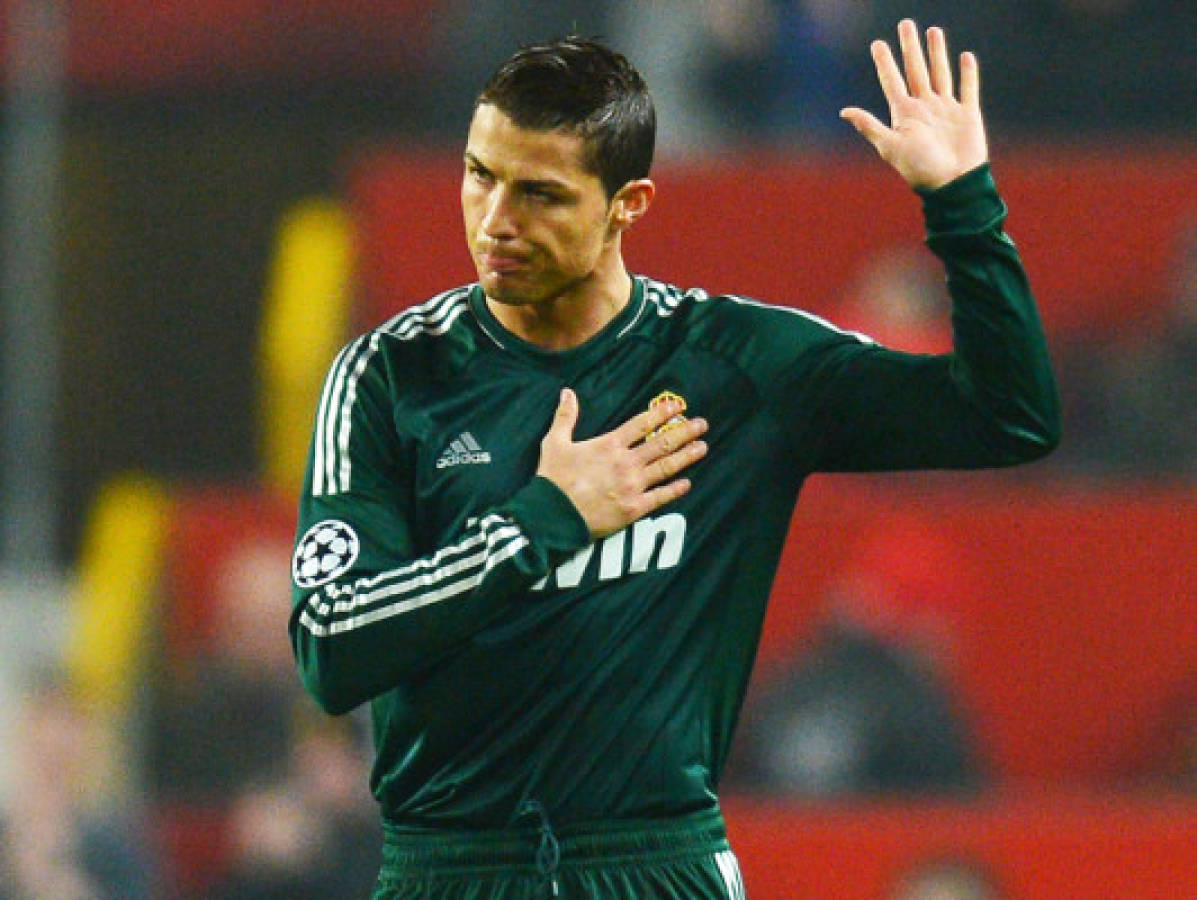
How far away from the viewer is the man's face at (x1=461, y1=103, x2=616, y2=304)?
360cm

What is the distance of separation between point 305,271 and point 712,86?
170 cm

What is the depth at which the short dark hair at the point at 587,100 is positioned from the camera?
11.9ft

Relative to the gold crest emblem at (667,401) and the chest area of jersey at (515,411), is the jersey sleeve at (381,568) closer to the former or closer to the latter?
the chest area of jersey at (515,411)

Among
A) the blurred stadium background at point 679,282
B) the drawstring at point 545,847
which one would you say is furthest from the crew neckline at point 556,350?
the blurred stadium background at point 679,282

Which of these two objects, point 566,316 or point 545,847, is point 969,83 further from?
point 545,847

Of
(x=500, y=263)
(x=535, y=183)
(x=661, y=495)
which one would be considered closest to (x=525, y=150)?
(x=535, y=183)

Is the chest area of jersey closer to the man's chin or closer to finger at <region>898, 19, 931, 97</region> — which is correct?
the man's chin

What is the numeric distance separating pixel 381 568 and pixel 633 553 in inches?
14.6

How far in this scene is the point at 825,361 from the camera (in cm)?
379

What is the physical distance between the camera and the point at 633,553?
3.70m

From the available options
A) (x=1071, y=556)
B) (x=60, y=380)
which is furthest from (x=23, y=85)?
(x=1071, y=556)

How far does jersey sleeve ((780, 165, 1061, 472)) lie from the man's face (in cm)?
40

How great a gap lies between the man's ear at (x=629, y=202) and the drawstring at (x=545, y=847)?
2.79 ft

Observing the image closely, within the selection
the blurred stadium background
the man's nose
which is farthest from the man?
the blurred stadium background
